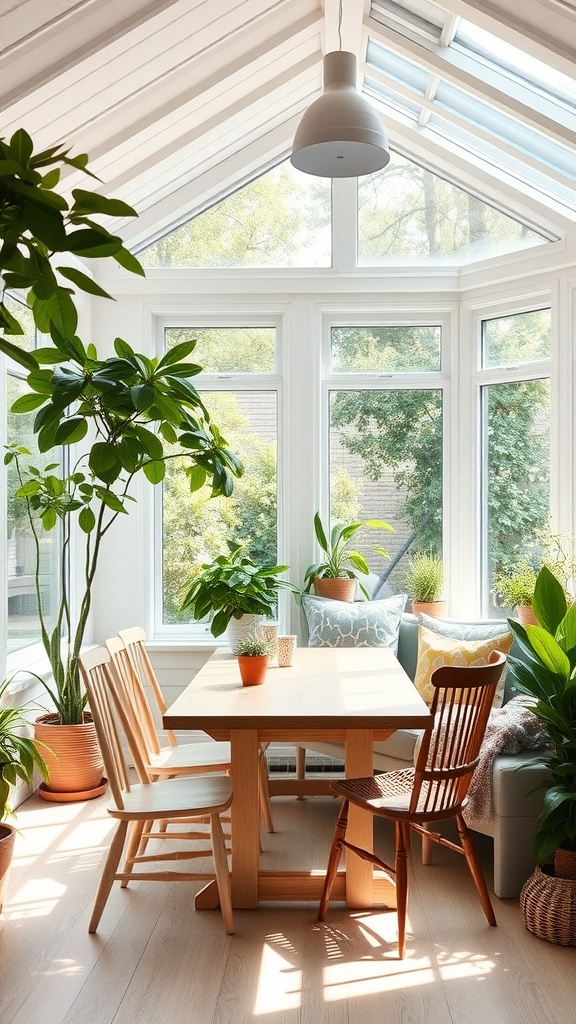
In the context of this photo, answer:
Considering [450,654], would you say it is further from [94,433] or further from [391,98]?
[391,98]

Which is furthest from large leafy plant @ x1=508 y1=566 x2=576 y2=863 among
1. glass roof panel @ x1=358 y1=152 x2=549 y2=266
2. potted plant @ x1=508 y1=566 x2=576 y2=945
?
glass roof panel @ x1=358 y1=152 x2=549 y2=266

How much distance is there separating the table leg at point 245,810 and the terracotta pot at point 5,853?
0.78 metres

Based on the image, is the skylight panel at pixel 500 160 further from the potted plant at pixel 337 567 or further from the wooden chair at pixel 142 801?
the wooden chair at pixel 142 801

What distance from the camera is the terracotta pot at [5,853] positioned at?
10.2 ft

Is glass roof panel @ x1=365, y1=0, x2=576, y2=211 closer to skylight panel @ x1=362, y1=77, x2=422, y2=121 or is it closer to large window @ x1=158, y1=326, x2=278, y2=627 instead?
skylight panel @ x1=362, y1=77, x2=422, y2=121

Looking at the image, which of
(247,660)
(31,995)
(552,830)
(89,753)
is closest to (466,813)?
(552,830)

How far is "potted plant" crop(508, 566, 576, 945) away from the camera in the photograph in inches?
118

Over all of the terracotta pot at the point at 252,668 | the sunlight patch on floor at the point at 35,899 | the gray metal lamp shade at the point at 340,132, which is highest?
the gray metal lamp shade at the point at 340,132

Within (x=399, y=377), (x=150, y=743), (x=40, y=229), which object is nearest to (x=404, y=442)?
(x=399, y=377)

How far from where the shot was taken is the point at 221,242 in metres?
5.38

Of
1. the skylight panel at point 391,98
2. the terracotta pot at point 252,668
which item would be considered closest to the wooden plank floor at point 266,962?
the terracotta pot at point 252,668

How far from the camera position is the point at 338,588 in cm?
507

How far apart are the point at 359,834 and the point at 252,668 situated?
73 cm

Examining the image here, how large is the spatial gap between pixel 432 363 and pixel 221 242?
1463 millimetres
